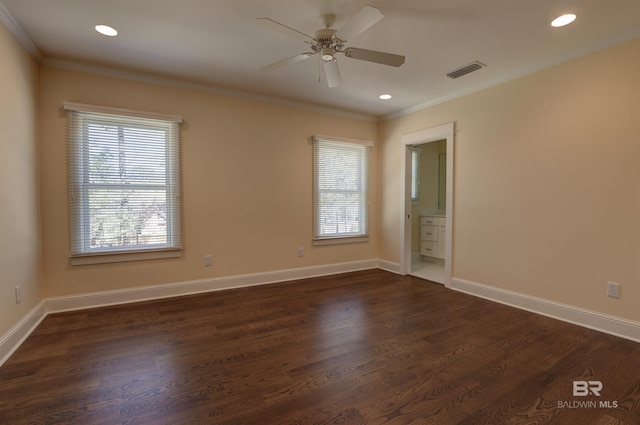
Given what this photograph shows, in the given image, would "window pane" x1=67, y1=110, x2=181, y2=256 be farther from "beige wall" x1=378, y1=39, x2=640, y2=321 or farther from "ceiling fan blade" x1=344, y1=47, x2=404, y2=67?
"beige wall" x1=378, y1=39, x2=640, y2=321

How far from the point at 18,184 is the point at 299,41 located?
2.70 meters

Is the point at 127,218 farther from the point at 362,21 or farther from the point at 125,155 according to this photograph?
the point at 362,21

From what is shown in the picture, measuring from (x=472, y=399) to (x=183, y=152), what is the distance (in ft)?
12.1

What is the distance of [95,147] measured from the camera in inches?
128

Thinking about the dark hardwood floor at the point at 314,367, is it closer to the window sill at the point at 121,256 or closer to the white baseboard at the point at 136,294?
the white baseboard at the point at 136,294

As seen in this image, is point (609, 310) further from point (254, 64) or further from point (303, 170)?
point (254, 64)

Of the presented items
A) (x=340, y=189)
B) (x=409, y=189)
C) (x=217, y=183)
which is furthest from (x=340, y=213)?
(x=217, y=183)

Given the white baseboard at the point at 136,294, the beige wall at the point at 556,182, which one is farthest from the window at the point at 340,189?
the beige wall at the point at 556,182

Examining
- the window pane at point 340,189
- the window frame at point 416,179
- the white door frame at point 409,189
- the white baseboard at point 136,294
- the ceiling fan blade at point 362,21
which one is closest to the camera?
the ceiling fan blade at point 362,21

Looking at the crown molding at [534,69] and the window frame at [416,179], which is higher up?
the crown molding at [534,69]

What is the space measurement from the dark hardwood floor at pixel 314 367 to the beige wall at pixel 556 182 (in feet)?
1.60

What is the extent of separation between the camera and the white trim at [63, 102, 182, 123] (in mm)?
3087

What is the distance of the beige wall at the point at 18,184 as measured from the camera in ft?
7.52

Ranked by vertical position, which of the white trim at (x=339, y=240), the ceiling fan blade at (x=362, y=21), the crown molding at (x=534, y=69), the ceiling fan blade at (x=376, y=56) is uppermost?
the crown molding at (x=534, y=69)
